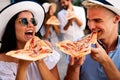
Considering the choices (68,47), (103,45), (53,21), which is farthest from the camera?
(53,21)

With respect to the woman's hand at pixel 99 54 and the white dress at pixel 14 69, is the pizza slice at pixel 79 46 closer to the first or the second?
the woman's hand at pixel 99 54

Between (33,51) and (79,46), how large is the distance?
30cm

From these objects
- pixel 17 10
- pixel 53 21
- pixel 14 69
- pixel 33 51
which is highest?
pixel 17 10

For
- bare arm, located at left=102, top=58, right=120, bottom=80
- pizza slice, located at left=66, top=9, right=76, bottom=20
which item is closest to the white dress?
bare arm, located at left=102, top=58, right=120, bottom=80

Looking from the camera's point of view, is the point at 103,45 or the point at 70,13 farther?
the point at 70,13

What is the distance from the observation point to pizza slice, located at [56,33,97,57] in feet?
6.31

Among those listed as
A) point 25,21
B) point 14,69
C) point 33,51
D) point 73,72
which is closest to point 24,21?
point 25,21

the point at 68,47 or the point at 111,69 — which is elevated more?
the point at 68,47

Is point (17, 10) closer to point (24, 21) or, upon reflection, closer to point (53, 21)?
point (24, 21)

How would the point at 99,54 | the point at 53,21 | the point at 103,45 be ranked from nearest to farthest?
the point at 99,54
the point at 103,45
the point at 53,21

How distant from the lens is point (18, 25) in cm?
211

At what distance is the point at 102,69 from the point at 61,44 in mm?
321

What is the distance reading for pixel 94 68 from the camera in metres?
2.12

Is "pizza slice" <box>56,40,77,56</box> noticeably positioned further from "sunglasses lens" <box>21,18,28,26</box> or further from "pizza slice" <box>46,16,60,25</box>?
"pizza slice" <box>46,16,60,25</box>
